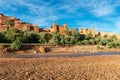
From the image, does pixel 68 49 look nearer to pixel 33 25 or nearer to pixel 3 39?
pixel 3 39

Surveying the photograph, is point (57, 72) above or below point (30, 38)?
below

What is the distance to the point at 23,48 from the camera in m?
52.5

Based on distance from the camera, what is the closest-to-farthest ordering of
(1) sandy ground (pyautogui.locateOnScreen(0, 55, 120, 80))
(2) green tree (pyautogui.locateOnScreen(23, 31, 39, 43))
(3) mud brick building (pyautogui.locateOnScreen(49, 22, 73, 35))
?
1. (1) sandy ground (pyautogui.locateOnScreen(0, 55, 120, 80))
2. (2) green tree (pyautogui.locateOnScreen(23, 31, 39, 43))
3. (3) mud brick building (pyautogui.locateOnScreen(49, 22, 73, 35))

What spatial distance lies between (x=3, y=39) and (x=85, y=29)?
81.6m

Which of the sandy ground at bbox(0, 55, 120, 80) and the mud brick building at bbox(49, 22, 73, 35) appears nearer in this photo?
the sandy ground at bbox(0, 55, 120, 80)

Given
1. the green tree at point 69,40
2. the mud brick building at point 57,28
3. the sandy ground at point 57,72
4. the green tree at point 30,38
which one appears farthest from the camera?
the mud brick building at point 57,28

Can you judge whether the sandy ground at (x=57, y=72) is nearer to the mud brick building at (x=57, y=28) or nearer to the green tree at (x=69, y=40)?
the green tree at (x=69, y=40)

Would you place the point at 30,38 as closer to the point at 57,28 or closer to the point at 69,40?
the point at 69,40

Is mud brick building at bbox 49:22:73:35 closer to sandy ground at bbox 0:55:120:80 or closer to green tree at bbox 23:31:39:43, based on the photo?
green tree at bbox 23:31:39:43

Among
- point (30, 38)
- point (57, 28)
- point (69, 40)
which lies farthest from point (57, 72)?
point (57, 28)

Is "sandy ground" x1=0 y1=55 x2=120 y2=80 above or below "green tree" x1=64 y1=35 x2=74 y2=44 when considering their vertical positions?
below

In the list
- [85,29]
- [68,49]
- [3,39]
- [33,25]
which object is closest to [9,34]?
[3,39]

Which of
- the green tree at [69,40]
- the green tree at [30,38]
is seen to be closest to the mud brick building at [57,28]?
the green tree at [69,40]

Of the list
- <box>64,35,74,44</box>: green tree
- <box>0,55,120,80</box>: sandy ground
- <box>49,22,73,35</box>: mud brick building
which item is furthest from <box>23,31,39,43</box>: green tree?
<box>0,55,120,80</box>: sandy ground
